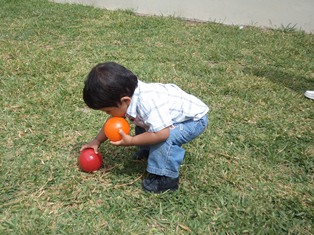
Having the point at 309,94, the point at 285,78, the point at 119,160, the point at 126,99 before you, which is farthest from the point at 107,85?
the point at 285,78

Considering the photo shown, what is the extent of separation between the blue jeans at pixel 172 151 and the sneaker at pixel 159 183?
0.06m

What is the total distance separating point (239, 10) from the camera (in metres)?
6.57

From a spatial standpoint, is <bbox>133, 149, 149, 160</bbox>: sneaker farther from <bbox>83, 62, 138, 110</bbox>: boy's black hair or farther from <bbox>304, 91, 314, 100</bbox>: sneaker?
<bbox>304, 91, 314, 100</bbox>: sneaker

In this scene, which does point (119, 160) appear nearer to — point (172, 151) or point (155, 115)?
point (172, 151)

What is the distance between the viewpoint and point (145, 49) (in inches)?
190

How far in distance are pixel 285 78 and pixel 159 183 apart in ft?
8.71

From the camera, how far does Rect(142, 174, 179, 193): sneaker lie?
2238mm

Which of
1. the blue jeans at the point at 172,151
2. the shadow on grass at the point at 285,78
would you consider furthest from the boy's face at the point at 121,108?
the shadow on grass at the point at 285,78

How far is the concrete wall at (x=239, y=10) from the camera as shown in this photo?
6.39m

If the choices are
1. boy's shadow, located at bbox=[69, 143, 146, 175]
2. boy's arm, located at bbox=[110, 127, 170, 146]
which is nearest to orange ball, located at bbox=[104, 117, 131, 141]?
boy's arm, located at bbox=[110, 127, 170, 146]

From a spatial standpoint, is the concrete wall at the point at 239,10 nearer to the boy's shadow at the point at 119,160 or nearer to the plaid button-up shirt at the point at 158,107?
the boy's shadow at the point at 119,160

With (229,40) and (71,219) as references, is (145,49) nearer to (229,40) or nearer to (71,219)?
(229,40)

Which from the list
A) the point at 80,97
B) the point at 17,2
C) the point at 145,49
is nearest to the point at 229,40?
the point at 145,49

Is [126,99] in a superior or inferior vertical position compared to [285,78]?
superior
